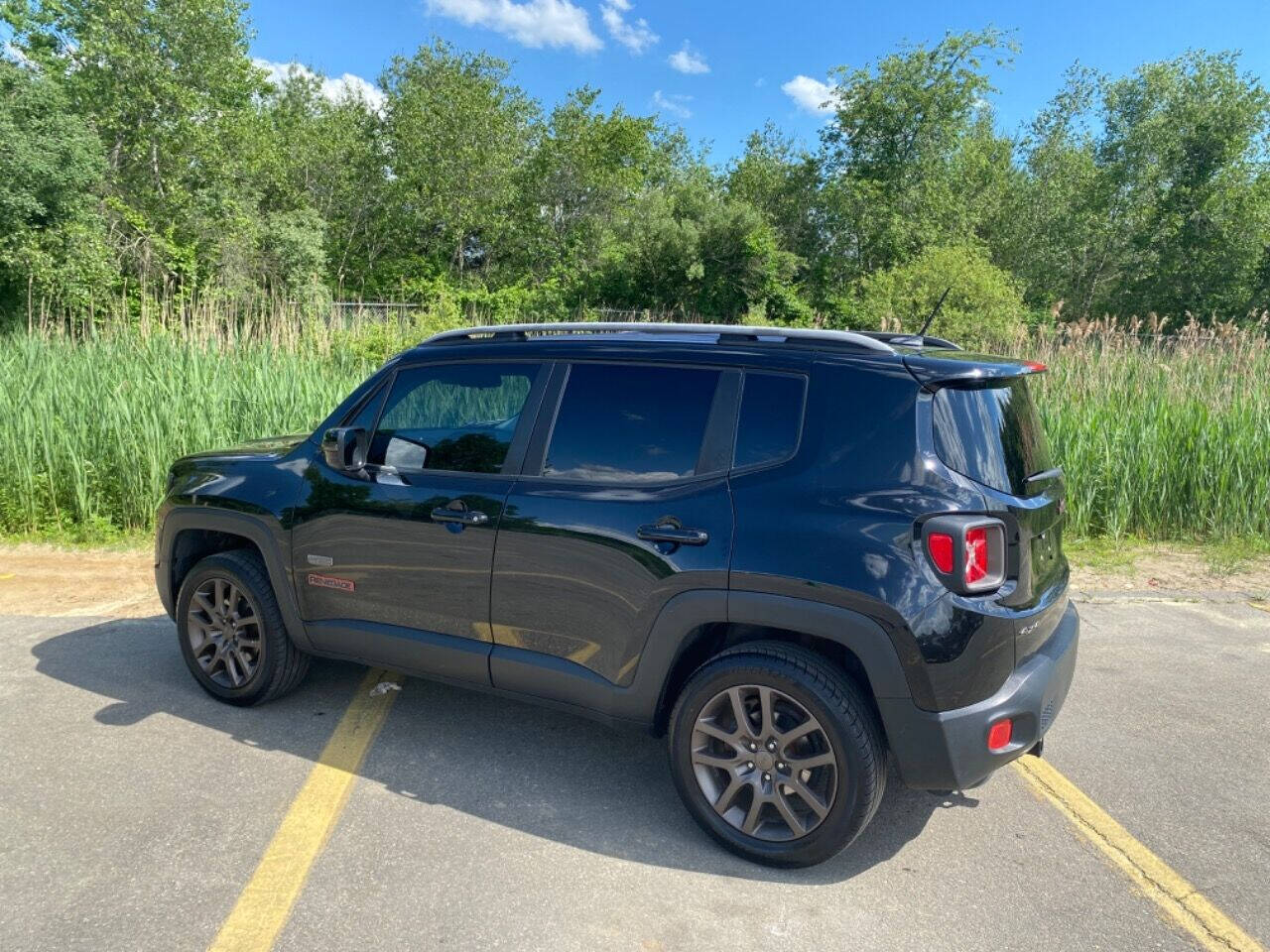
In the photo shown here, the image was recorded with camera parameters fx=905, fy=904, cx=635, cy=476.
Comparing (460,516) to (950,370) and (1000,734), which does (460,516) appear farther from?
(1000,734)

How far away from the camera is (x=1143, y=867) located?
125 inches

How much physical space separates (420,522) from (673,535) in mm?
1205

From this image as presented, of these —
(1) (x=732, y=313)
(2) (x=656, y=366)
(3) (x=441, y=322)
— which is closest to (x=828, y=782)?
(2) (x=656, y=366)

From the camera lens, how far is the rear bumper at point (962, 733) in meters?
2.85

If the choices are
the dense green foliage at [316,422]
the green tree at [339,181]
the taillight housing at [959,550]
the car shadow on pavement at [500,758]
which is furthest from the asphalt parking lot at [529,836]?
the green tree at [339,181]

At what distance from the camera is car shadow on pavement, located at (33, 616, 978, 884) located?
3.28 metres

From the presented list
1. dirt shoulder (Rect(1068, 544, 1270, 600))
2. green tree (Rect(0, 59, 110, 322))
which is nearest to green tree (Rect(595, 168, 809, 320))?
green tree (Rect(0, 59, 110, 322))

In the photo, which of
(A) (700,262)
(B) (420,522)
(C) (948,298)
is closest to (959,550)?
(B) (420,522)

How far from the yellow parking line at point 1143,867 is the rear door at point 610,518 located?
1.76 metres

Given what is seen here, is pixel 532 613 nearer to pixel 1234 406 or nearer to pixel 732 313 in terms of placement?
pixel 1234 406

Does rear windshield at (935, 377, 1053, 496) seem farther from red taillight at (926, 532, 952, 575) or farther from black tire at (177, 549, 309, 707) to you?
black tire at (177, 549, 309, 707)

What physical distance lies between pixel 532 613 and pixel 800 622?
3.62ft

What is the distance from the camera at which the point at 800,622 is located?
2.96 meters

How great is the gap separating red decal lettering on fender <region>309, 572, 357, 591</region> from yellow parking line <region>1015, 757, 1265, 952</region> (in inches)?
120
